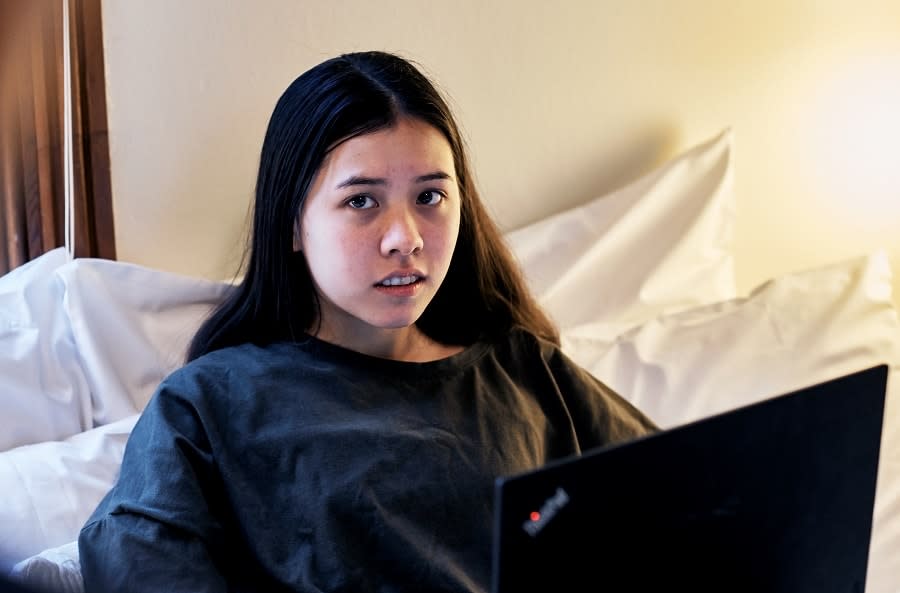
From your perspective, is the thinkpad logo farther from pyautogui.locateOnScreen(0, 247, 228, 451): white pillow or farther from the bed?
pyautogui.locateOnScreen(0, 247, 228, 451): white pillow

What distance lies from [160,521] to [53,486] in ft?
0.80

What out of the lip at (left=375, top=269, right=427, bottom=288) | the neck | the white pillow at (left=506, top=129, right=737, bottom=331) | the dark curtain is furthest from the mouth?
the white pillow at (left=506, top=129, right=737, bottom=331)

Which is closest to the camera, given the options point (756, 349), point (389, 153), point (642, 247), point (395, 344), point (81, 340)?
point (389, 153)

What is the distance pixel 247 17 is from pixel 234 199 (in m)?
0.23

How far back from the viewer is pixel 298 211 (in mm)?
1109

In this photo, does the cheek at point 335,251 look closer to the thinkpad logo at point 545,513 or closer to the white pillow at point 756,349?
the thinkpad logo at point 545,513

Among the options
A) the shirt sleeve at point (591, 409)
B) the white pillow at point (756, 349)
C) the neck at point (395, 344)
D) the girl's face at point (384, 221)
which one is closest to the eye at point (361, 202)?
the girl's face at point (384, 221)

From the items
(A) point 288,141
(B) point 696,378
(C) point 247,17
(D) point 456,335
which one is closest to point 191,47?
(C) point 247,17

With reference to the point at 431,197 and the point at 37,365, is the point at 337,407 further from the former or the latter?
the point at 37,365

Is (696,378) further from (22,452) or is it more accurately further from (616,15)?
(22,452)

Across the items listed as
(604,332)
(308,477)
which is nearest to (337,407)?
(308,477)

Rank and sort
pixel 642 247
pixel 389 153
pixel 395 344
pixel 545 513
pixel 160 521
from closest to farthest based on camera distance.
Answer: pixel 545 513 < pixel 160 521 < pixel 389 153 < pixel 395 344 < pixel 642 247

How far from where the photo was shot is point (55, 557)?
40.0 inches

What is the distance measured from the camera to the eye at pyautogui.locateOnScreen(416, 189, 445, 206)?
109cm
